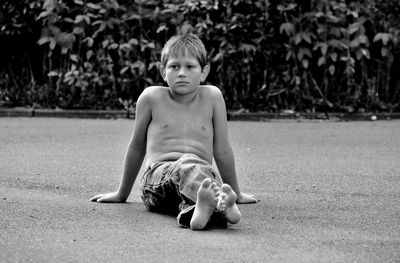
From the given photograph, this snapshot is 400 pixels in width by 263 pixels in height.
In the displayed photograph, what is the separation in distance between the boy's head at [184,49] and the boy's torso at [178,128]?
8.2 inches

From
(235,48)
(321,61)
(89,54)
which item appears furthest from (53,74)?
(321,61)

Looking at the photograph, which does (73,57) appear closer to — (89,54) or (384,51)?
(89,54)

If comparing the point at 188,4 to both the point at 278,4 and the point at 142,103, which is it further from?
the point at 142,103

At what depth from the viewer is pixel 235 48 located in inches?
431

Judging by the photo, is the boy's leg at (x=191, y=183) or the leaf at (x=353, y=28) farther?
the leaf at (x=353, y=28)

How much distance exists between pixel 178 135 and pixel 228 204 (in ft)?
2.71

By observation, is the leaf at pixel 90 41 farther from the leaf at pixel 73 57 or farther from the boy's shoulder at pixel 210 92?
the boy's shoulder at pixel 210 92

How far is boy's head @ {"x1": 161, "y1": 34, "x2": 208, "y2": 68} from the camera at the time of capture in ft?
15.2

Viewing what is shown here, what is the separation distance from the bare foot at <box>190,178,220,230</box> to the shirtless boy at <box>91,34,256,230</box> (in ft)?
0.73

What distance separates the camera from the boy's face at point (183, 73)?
464 cm

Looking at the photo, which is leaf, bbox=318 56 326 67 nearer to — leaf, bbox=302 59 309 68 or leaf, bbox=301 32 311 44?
leaf, bbox=302 59 309 68

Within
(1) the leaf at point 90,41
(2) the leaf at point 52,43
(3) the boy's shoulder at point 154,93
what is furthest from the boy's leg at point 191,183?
(2) the leaf at point 52,43

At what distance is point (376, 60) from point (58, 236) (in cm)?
804

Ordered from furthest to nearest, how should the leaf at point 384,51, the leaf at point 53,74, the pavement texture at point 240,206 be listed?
the leaf at point 53,74 < the leaf at point 384,51 < the pavement texture at point 240,206
